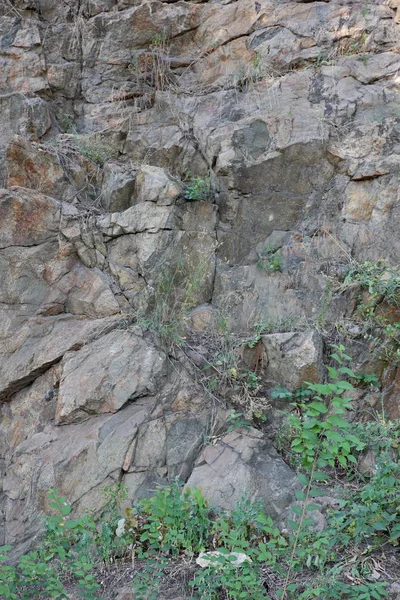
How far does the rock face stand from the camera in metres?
4.39

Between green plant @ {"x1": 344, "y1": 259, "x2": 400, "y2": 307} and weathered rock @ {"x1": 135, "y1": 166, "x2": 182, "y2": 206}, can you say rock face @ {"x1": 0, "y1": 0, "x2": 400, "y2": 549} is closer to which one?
weathered rock @ {"x1": 135, "y1": 166, "x2": 182, "y2": 206}

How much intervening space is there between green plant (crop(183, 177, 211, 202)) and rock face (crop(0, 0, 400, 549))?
22 mm

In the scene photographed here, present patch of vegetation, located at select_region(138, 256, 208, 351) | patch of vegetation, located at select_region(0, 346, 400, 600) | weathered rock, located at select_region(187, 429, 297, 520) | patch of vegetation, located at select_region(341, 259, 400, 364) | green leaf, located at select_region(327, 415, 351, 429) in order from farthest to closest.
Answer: patch of vegetation, located at select_region(138, 256, 208, 351) → patch of vegetation, located at select_region(341, 259, 400, 364) → weathered rock, located at select_region(187, 429, 297, 520) → patch of vegetation, located at select_region(0, 346, 400, 600) → green leaf, located at select_region(327, 415, 351, 429)

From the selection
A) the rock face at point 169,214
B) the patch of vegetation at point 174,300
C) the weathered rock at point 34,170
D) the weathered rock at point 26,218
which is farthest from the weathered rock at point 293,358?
the weathered rock at point 34,170

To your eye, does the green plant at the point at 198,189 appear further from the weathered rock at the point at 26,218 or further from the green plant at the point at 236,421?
the green plant at the point at 236,421

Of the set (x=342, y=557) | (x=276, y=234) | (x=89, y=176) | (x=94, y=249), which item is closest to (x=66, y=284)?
(x=94, y=249)

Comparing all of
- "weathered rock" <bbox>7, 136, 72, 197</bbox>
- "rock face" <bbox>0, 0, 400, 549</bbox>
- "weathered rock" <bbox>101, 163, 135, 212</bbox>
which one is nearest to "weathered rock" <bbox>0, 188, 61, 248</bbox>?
"rock face" <bbox>0, 0, 400, 549</bbox>

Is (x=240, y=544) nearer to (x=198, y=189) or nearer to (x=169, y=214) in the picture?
(x=169, y=214)

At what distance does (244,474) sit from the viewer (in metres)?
3.98

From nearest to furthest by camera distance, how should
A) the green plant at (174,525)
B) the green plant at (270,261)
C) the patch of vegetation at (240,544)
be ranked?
1. the patch of vegetation at (240,544)
2. the green plant at (174,525)
3. the green plant at (270,261)

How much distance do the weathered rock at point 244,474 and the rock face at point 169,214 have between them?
0.05 ft

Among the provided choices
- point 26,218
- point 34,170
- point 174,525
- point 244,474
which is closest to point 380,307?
point 244,474

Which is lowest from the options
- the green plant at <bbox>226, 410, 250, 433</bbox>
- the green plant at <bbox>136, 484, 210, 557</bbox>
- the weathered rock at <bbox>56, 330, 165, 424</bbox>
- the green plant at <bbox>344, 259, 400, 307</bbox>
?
the green plant at <bbox>136, 484, 210, 557</bbox>

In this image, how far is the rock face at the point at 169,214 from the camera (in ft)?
14.4
